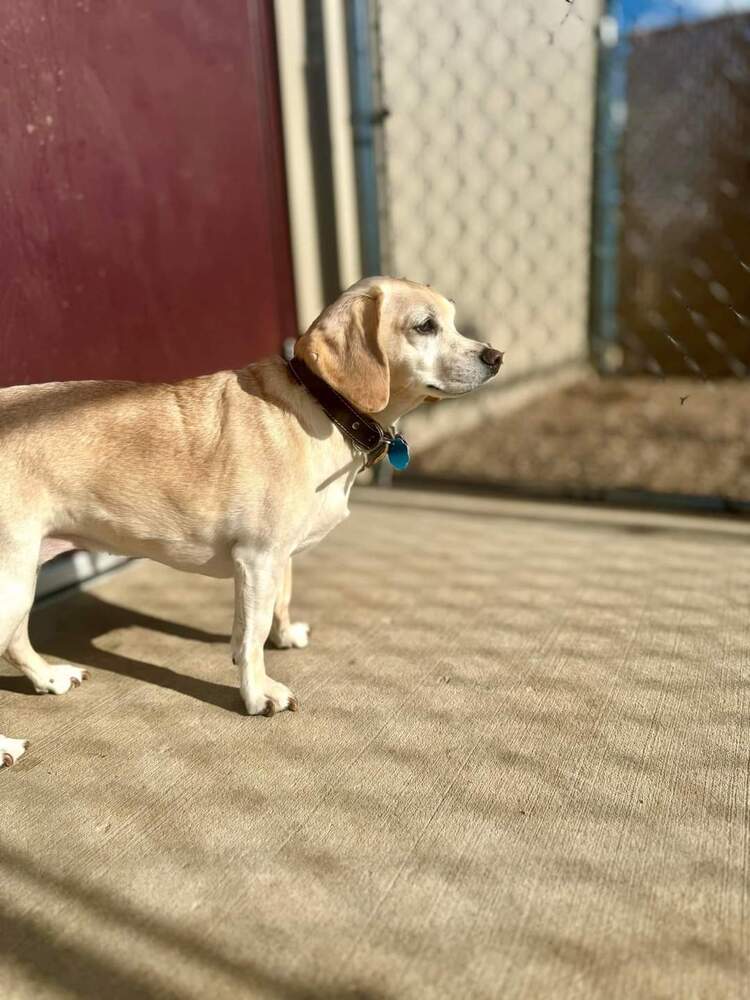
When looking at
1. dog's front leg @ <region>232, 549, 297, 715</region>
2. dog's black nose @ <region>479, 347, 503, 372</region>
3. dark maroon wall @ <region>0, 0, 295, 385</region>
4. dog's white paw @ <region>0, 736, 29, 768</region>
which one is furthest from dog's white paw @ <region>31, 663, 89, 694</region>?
dog's black nose @ <region>479, 347, 503, 372</region>

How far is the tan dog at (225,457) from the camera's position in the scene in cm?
158

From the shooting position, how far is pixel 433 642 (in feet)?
6.55

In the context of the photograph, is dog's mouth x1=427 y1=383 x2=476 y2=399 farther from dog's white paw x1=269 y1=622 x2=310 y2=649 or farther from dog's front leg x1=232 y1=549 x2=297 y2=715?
dog's white paw x1=269 y1=622 x2=310 y2=649

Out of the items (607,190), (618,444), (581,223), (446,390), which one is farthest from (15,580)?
(607,190)

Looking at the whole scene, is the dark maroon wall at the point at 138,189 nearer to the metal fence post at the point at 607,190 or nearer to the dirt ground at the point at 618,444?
the dirt ground at the point at 618,444

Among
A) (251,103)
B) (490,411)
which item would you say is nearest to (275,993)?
(251,103)

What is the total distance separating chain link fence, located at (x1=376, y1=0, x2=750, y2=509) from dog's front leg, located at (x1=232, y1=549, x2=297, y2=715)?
5.67 feet

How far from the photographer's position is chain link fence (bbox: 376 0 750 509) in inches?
140

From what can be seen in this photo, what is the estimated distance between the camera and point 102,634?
213 centimetres

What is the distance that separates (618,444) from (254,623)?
2661mm

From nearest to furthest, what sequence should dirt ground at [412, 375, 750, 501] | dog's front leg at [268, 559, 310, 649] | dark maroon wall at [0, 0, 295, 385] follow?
dog's front leg at [268, 559, 310, 649] < dark maroon wall at [0, 0, 295, 385] < dirt ground at [412, 375, 750, 501]

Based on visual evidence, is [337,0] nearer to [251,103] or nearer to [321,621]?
[251,103]

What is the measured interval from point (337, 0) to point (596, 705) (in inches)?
108

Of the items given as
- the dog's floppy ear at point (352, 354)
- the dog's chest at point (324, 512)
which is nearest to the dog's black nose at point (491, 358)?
the dog's floppy ear at point (352, 354)
